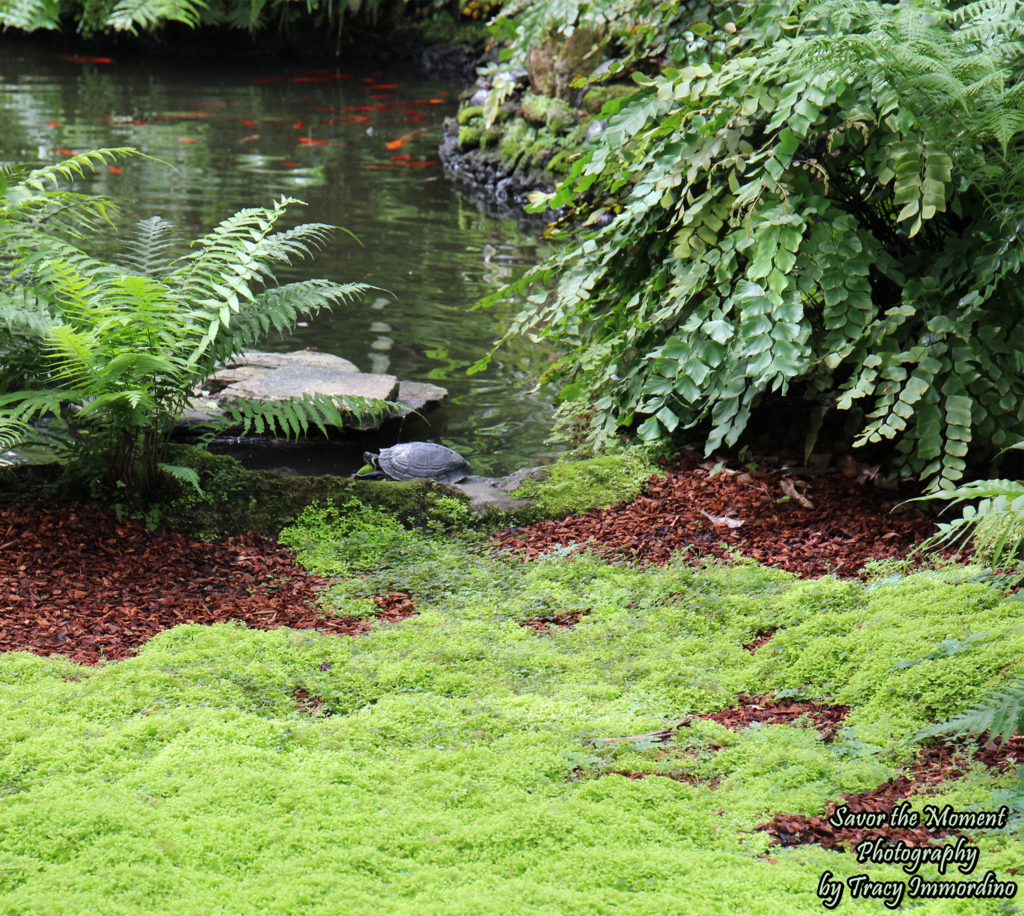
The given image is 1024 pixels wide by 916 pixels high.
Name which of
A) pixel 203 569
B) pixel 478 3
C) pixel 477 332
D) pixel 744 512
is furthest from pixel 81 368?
pixel 478 3

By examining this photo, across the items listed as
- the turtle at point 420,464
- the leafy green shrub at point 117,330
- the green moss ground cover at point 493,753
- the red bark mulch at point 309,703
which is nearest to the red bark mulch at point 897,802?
the green moss ground cover at point 493,753

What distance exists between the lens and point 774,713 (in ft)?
9.80

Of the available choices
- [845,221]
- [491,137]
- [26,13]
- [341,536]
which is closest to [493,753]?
[341,536]

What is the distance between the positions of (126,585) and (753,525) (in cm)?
261

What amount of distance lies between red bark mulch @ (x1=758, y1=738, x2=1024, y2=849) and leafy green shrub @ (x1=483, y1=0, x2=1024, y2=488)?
156 cm

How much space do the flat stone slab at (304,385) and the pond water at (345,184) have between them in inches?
9.2

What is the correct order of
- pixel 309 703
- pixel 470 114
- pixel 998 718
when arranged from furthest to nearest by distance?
1. pixel 470 114
2. pixel 309 703
3. pixel 998 718

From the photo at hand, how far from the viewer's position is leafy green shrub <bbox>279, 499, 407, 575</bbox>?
173 inches

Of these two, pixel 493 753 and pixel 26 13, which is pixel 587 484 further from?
pixel 26 13

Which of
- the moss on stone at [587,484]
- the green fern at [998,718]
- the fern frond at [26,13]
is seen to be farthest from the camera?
the moss on stone at [587,484]

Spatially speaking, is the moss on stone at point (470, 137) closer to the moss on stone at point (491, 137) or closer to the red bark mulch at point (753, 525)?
the moss on stone at point (491, 137)

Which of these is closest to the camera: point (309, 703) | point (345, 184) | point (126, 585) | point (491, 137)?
point (309, 703)

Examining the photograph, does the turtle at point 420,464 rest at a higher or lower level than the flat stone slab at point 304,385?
lower

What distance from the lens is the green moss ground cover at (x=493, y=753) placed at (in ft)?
7.20
